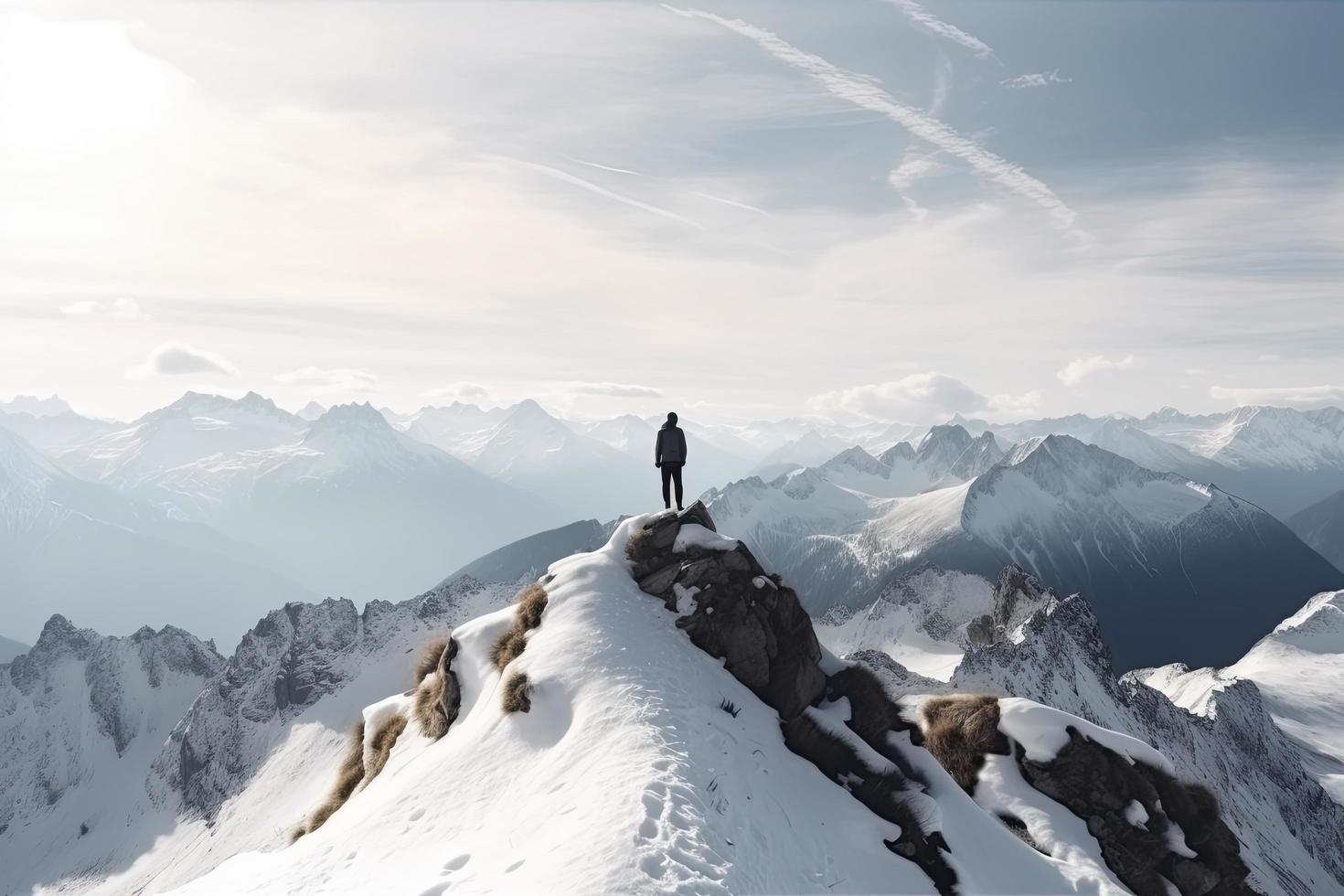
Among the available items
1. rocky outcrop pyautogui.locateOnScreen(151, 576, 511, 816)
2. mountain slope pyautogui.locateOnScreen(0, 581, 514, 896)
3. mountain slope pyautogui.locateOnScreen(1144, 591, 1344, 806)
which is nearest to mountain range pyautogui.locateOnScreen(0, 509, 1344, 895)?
mountain slope pyautogui.locateOnScreen(1144, 591, 1344, 806)

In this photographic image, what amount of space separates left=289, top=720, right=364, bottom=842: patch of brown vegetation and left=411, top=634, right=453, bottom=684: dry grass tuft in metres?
2.71

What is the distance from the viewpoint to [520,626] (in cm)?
2328

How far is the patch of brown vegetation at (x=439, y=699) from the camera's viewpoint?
21.8 meters

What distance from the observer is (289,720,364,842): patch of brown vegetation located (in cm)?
2261

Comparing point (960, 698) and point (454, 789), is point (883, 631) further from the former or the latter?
point (454, 789)

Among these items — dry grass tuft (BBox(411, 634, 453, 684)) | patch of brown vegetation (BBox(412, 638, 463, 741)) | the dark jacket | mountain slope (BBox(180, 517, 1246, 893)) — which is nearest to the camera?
mountain slope (BBox(180, 517, 1246, 893))

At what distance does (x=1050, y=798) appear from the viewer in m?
26.1

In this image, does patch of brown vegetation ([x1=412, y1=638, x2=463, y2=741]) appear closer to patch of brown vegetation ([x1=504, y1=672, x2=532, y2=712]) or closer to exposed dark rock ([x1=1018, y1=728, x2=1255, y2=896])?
patch of brown vegetation ([x1=504, y1=672, x2=532, y2=712])

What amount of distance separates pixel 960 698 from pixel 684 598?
14.3 metres

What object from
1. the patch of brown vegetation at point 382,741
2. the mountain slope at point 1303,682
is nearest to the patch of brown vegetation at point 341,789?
the patch of brown vegetation at point 382,741

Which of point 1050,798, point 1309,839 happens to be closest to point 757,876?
point 1050,798

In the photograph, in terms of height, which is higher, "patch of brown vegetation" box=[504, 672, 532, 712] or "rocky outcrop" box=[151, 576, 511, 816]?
"patch of brown vegetation" box=[504, 672, 532, 712]

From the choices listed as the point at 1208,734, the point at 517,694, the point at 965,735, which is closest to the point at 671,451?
the point at 517,694

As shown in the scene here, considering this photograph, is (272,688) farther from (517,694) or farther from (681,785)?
(681,785)
